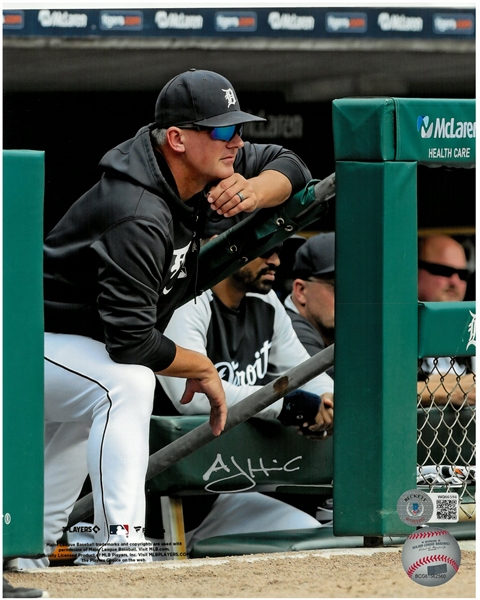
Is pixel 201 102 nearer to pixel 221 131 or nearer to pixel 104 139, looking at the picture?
pixel 221 131

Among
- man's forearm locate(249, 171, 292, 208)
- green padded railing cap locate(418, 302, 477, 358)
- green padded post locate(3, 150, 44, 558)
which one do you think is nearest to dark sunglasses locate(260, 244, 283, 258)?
man's forearm locate(249, 171, 292, 208)

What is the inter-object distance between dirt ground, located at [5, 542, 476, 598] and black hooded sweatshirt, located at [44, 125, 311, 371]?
493 mm

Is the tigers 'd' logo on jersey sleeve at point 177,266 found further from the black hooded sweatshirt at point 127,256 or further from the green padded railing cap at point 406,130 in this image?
the green padded railing cap at point 406,130

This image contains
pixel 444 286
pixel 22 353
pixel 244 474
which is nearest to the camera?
pixel 22 353

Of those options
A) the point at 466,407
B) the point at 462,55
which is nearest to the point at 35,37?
the point at 462,55

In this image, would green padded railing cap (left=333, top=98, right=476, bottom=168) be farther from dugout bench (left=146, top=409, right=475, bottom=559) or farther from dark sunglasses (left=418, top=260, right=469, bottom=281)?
dugout bench (left=146, top=409, right=475, bottom=559)

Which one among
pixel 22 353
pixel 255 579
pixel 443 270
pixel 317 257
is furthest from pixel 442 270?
pixel 22 353

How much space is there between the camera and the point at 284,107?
2.88 metres

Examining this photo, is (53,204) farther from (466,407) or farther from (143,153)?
(466,407)

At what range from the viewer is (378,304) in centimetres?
237

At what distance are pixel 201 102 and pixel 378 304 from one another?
0.65 m

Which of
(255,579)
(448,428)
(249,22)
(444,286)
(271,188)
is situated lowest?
(255,579)

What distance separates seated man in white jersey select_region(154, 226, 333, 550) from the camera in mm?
2789

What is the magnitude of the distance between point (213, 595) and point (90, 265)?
2.73ft
